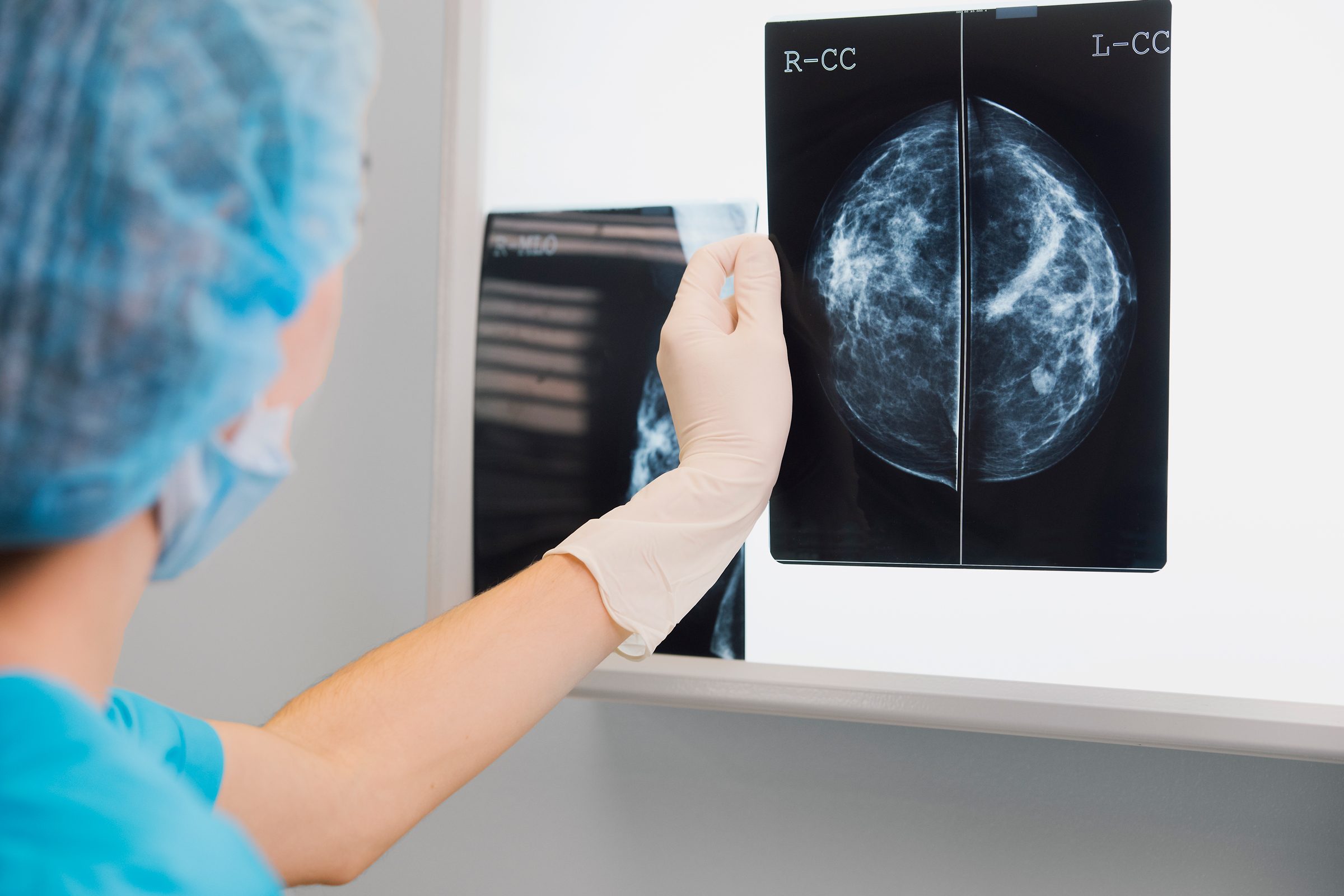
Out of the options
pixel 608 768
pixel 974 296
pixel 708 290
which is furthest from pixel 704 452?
pixel 608 768

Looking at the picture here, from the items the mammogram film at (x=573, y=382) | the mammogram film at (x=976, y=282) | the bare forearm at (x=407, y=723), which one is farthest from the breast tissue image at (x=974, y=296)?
the bare forearm at (x=407, y=723)

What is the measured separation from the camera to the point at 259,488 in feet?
1.45

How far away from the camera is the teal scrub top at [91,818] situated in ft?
1.05

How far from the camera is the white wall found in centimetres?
85

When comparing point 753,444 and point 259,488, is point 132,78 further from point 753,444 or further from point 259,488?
point 753,444

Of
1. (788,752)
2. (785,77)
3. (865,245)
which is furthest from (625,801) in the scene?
(785,77)

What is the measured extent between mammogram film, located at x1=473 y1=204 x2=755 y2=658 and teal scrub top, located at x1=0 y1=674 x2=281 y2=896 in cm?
50

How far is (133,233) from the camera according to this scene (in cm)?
34

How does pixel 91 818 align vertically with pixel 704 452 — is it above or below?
below

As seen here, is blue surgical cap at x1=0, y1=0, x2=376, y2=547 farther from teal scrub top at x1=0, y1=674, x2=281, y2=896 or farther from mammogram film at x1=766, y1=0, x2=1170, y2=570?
mammogram film at x1=766, y1=0, x2=1170, y2=570

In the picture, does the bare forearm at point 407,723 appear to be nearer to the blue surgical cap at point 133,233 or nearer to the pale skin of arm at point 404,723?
the pale skin of arm at point 404,723

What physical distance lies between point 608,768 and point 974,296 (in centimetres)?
62

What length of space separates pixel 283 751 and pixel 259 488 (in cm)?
24

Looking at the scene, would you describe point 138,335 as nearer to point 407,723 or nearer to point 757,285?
point 407,723
